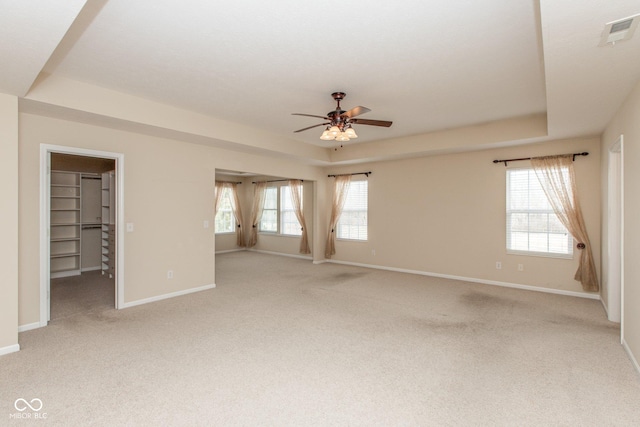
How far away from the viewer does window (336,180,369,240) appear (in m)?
7.36

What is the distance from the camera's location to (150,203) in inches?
179

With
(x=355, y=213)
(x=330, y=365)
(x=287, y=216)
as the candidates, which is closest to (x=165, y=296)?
(x=330, y=365)

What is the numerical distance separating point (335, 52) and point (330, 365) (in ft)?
8.76

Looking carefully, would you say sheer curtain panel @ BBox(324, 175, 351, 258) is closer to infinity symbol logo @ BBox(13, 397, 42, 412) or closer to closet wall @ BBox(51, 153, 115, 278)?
closet wall @ BBox(51, 153, 115, 278)

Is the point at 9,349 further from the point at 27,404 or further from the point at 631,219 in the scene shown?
the point at 631,219

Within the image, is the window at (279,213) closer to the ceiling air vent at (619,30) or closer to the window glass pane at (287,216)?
the window glass pane at (287,216)

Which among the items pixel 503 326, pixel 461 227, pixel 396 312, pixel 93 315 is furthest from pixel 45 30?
pixel 461 227

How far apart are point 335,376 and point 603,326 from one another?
326 cm

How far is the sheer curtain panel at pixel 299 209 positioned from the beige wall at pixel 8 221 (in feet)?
20.2

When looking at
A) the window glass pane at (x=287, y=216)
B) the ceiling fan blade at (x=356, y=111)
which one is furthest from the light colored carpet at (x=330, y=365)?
the window glass pane at (x=287, y=216)

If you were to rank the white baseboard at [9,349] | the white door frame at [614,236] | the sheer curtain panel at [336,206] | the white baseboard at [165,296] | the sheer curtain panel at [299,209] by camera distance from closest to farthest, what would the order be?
the white baseboard at [9,349] < the white door frame at [614,236] < the white baseboard at [165,296] < the sheer curtain panel at [336,206] < the sheer curtain panel at [299,209]

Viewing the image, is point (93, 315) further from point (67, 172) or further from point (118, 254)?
point (67, 172)

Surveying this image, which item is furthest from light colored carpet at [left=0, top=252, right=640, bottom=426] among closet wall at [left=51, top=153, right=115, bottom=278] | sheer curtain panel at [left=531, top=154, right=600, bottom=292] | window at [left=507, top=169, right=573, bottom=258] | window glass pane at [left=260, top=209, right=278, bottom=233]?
window glass pane at [left=260, top=209, right=278, bottom=233]

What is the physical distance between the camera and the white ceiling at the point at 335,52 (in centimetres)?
206
